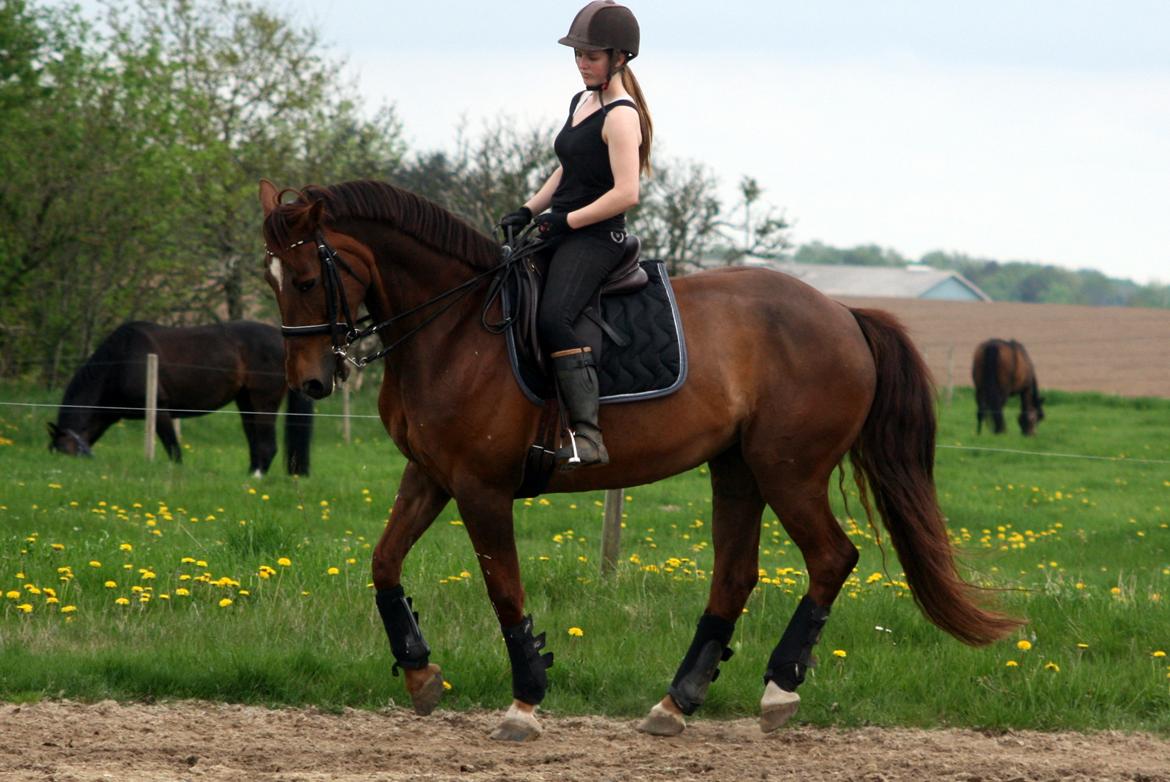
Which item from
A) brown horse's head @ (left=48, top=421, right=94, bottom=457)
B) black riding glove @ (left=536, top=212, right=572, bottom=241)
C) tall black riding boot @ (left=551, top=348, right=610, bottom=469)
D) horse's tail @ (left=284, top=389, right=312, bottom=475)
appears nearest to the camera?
tall black riding boot @ (left=551, top=348, right=610, bottom=469)

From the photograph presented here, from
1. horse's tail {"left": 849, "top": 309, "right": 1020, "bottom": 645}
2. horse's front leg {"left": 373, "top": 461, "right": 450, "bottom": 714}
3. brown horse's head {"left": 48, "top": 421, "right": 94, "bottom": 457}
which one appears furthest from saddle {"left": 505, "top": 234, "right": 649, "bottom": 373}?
brown horse's head {"left": 48, "top": 421, "right": 94, "bottom": 457}

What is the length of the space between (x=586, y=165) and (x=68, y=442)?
12.0 meters

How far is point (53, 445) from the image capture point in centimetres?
1583

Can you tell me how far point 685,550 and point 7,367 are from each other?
1380cm

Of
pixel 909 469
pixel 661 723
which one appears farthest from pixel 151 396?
pixel 909 469

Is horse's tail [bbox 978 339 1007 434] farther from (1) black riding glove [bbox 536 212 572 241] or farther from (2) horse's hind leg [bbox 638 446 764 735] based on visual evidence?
(1) black riding glove [bbox 536 212 572 241]

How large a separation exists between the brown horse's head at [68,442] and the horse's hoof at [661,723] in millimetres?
11592

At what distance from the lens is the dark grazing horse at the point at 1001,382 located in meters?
26.1

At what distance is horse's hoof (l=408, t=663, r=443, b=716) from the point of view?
5645 mm

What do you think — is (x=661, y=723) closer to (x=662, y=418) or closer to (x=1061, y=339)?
(x=662, y=418)

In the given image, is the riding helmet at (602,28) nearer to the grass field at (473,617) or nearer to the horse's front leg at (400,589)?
the horse's front leg at (400,589)

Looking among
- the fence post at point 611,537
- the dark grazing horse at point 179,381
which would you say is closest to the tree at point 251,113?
the dark grazing horse at point 179,381

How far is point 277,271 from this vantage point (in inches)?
207

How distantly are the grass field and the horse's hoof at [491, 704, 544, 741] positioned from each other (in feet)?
1.77
